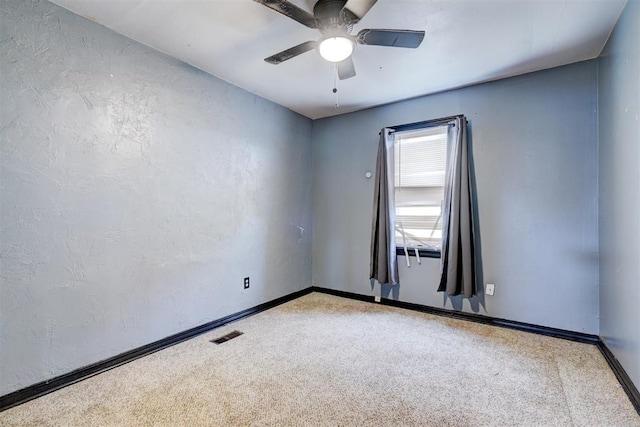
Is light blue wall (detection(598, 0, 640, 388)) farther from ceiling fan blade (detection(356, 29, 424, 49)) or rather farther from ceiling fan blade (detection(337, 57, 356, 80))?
ceiling fan blade (detection(337, 57, 356, 80))

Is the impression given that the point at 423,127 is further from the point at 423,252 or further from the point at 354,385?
the point at 354,385

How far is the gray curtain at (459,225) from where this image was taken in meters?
2.94

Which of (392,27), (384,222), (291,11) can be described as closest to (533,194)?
(384,222)

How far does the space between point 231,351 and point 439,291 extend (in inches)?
82.6

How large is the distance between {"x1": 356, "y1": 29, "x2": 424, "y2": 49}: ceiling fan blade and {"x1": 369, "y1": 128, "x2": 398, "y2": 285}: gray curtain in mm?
1662

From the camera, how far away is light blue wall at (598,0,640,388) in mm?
1732

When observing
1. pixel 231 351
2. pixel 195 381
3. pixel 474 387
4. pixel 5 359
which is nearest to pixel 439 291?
pixel 474 387

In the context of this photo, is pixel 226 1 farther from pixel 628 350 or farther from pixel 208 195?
pixel 628 350

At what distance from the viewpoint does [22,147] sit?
1789mm

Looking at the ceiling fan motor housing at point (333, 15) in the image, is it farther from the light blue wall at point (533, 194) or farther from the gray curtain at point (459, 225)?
the light blue wall at point (533, 194)

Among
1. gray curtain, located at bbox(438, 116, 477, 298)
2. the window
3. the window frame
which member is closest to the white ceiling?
the window frame

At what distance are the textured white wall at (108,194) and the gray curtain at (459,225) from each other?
201cm

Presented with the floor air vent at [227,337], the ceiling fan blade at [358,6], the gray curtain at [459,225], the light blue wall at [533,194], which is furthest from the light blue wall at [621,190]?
the floor air vent at [227,337]

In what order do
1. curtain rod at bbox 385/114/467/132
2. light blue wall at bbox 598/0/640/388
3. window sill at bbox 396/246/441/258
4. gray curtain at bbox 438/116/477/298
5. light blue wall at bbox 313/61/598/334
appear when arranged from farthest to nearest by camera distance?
window sill at bbox 396/246/441/258
curtain rod at bbox 385/114/467/132
gray curtain at bbox 438/116/477/298
light blue wall at bbox 313/61/598/334
light blue wall at bbox 598/0/640/388
